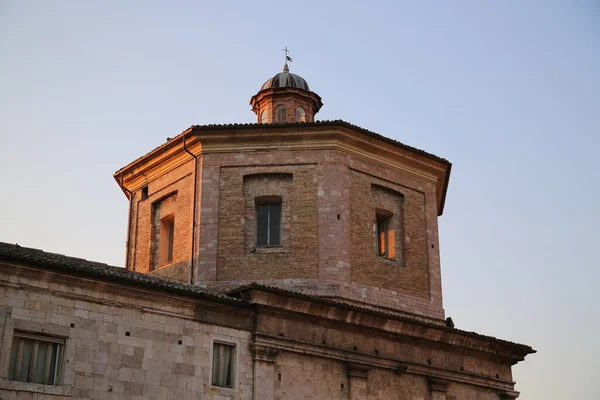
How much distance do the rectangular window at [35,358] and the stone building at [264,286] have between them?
24 mm

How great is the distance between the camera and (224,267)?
2116 centimetres

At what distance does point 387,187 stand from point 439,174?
2.23m

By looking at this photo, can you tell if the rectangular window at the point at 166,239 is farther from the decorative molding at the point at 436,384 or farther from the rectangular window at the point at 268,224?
the decorative molding at the point at 436,384

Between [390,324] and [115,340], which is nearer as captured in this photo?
[115,340]

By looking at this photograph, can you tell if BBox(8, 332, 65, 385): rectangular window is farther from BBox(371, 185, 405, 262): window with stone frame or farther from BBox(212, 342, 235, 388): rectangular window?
BBox(371, 185, 405, 262): window with stone frame

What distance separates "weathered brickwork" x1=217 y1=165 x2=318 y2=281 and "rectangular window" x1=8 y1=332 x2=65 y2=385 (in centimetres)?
679

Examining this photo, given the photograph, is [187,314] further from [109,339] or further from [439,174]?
→ [439,174]

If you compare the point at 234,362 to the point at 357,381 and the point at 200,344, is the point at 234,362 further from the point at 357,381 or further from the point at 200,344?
the point at 357,381

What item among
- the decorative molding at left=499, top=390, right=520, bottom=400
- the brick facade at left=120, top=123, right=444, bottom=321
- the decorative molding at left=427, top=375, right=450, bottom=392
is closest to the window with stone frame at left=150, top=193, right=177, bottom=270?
the brick facade at left=120, top=123, right=444, bottom=321

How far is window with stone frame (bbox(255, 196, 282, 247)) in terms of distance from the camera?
71.2 feet

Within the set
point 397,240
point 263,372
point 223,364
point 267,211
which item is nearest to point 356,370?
point 263,372

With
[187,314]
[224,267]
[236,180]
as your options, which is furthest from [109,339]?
[236,180]

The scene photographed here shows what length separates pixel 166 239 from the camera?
2330 centimetres

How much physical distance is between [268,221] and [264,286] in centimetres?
452
